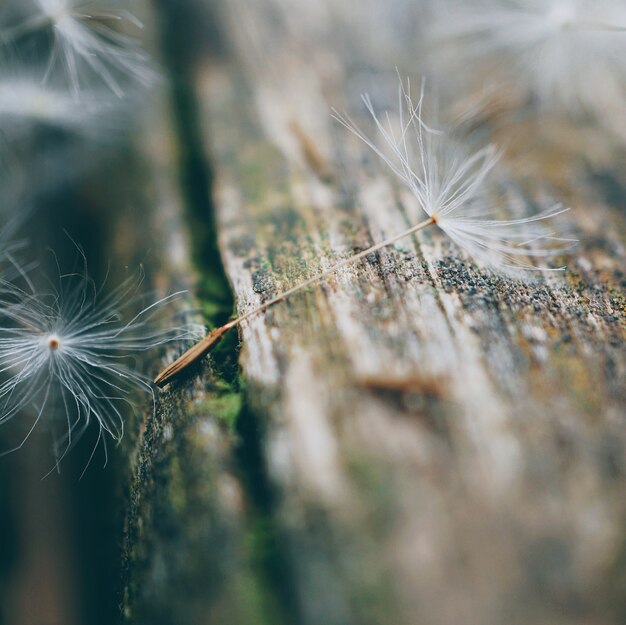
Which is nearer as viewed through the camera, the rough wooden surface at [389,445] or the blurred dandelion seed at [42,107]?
the rough wooden surface at [389,445]

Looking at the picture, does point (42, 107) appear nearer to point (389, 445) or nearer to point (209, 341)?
point (209, 341)

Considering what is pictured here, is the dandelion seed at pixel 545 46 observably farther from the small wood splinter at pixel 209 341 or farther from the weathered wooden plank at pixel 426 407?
the small wood splinter at pixel 209 341

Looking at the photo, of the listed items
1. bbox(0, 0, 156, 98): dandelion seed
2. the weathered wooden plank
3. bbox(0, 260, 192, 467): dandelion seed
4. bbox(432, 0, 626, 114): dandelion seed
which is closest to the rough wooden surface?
the weathered wooden plank

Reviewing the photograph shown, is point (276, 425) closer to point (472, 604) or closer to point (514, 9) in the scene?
point (472, 604)

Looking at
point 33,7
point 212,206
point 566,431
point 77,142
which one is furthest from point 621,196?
point 33,7

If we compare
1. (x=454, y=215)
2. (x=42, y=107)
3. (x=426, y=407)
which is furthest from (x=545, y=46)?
(x=42, y=107)

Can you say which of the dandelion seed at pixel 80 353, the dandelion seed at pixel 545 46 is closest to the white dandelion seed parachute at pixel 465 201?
the dandelion seed at pixel 545 46

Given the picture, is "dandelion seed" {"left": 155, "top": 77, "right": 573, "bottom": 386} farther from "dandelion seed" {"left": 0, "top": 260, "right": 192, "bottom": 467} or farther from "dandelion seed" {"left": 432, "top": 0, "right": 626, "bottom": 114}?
"dandelion seed" {"left": 432, "top": 0, "right": 626, "bottom": 114}
